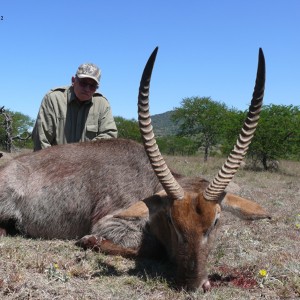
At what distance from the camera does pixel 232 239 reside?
6.19 meters

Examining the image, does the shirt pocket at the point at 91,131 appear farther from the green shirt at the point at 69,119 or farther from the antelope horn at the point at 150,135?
the antelope horn at the point at 150,135

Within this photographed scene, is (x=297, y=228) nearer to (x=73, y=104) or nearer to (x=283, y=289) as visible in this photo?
(x=283, y=289)

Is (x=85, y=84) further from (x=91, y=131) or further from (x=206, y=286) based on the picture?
(x=206, y=286)

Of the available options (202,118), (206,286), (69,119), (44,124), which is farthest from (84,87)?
(202,118)

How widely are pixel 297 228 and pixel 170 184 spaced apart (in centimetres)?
390

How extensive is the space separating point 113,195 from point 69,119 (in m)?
2.38

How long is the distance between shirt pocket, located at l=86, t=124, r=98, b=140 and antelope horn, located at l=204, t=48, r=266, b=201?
3.79m

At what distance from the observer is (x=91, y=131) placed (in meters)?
7.69

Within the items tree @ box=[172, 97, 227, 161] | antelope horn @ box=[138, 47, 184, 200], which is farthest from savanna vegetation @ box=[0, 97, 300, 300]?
tree @ box=[172, 97, 227, 161]

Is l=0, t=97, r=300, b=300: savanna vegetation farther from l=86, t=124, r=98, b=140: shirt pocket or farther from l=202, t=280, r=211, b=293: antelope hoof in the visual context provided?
l=86, t=124, r=98, b=140: shirt pocket

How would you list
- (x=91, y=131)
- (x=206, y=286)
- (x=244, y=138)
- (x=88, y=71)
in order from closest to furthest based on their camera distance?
(x=206, y=286), (x=244, y=138), (x=88, y=71), (x=91, y=131)

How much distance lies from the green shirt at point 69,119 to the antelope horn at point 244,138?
3734 millimetres

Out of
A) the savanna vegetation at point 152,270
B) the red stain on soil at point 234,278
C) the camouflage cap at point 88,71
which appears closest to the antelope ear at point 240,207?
the savanna vegetation at point 152,270

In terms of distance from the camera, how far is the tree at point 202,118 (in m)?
45.1
